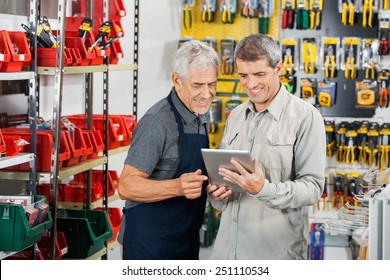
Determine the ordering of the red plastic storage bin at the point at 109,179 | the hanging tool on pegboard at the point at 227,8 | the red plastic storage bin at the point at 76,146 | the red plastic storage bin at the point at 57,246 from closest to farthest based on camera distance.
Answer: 1. the red plastic storage bin at the point at 57,246
2. the red plastic storage bin at the point at 76,146
3. the red plastic storage bin at the point at 109,179
4. the hanging tool on pegboard at the point at 227,8

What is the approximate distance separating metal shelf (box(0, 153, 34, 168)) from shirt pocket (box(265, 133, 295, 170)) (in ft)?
5.04

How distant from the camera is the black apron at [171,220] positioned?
3.28 meters

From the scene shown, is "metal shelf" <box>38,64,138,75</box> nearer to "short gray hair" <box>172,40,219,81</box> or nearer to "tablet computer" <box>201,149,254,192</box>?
"short gray hair" <box>172,40,219,81</box>

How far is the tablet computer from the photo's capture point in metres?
2.89

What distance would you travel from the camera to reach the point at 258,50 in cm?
304

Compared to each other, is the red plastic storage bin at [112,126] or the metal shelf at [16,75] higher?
the metal shelf at [16,75]

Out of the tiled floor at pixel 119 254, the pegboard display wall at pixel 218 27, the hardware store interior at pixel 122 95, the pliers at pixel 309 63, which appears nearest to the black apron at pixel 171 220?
the hardware store interior at pixel 122 95

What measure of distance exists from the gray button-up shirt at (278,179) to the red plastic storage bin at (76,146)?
1.53 metres

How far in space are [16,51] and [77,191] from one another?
1384 millimetres

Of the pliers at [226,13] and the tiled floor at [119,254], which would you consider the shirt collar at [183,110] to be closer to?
the tiled floor at [119,254]

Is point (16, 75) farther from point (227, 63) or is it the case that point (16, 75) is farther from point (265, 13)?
point (265, 13)

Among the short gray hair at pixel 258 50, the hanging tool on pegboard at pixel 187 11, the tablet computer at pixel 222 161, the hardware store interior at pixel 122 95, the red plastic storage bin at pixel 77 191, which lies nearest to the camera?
the tablet computer at pixel 222 161

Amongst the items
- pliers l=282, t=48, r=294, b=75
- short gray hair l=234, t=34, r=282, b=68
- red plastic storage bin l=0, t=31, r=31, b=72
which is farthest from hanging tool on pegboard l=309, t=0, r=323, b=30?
short gray hair l=234, t=34, r=282, b=68

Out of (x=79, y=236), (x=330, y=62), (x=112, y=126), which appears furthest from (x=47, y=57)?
(x=330, y=62)
